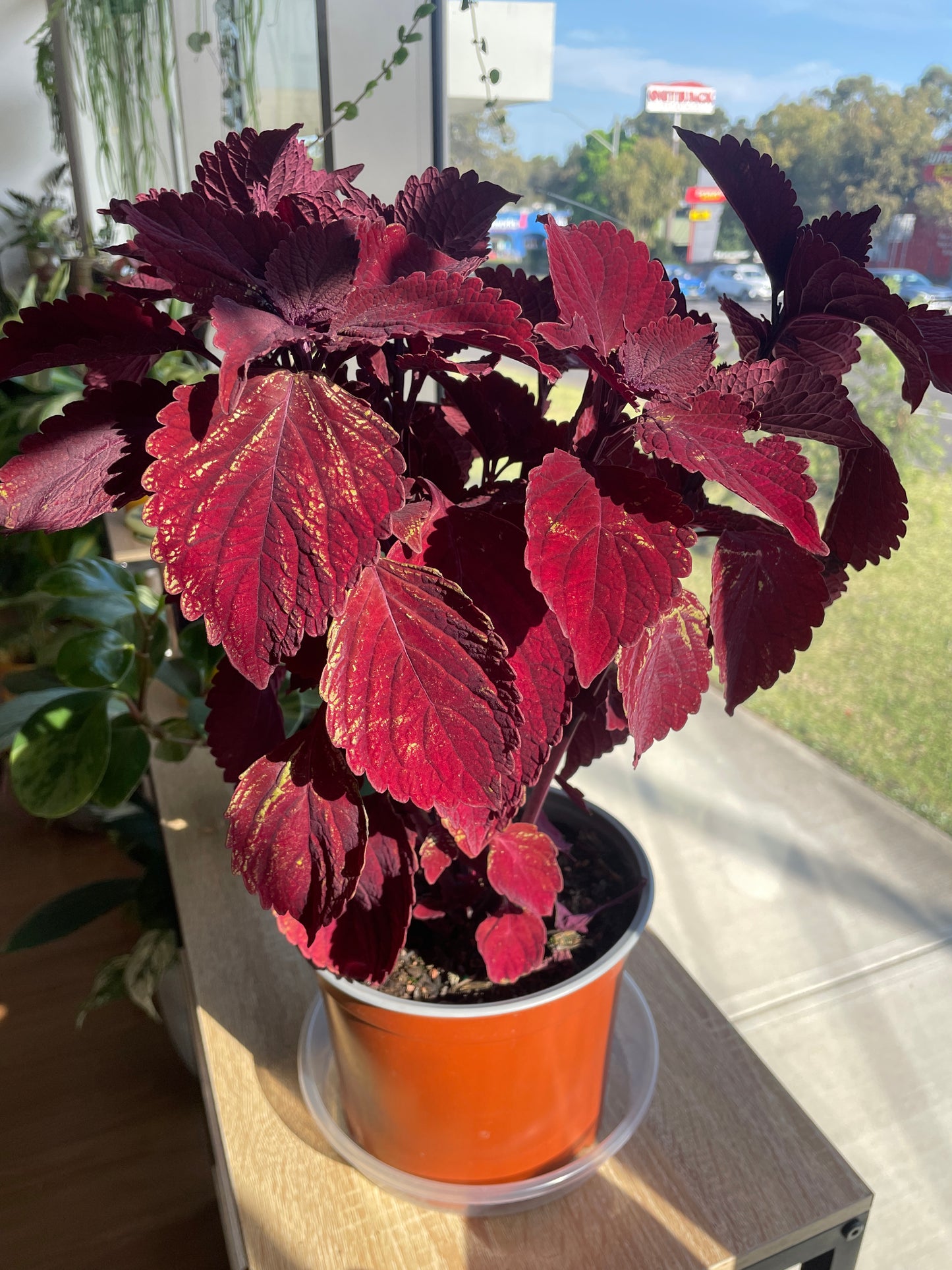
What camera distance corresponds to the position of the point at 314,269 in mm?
316

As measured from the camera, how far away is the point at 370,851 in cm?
47

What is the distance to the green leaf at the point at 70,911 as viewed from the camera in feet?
2.97

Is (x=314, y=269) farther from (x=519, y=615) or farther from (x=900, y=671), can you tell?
(x=900, y=671)

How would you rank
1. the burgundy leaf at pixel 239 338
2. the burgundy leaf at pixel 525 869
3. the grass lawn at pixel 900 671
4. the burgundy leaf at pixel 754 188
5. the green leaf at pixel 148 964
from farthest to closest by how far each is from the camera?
1. the grass lawn at pixel 900 671
2. the green leaf at pixel 148 964
3. the burgundy leaf at pixel 525 869
4. the burgundy leaf at pixel 754 188
5. the burgundy leaf at pixel 239 338

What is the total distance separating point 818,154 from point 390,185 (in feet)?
1.62

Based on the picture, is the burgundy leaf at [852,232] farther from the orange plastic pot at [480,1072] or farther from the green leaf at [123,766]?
the green leaf at [123,766]

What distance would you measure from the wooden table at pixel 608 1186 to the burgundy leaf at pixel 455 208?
1.44 feet

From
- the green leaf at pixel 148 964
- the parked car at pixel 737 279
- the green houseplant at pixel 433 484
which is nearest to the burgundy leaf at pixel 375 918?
the green houseplant at pixel 433 484

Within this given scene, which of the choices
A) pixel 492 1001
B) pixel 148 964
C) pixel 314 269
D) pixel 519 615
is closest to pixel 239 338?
pixel 314 269

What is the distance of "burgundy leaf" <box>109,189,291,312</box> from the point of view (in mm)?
314

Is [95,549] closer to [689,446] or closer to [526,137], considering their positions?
[526,137]

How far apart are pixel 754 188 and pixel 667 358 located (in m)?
0.10

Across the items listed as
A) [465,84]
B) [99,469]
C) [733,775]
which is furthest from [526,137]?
[733,775]

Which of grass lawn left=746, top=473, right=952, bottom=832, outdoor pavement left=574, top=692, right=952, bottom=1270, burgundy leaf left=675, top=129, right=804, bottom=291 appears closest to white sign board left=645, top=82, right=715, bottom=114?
grass lawn left=746, top=473, right=952, bottom=832
